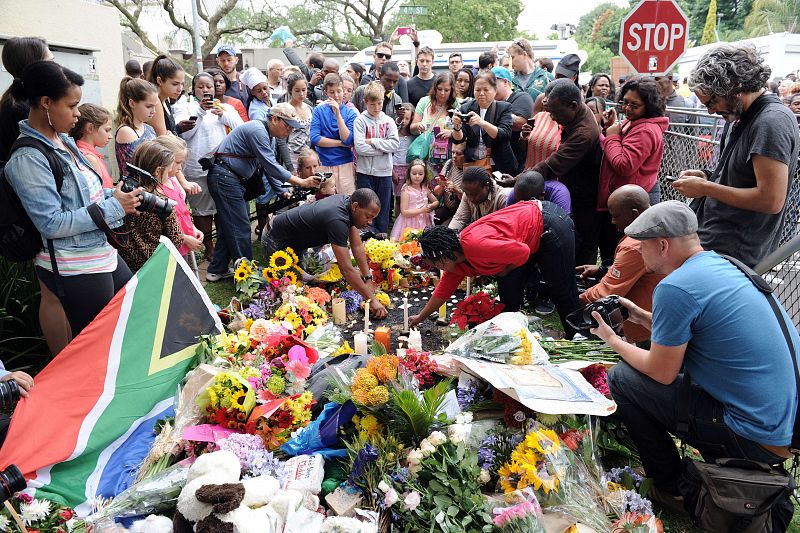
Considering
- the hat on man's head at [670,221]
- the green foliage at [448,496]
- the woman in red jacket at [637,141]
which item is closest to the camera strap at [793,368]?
the hat on man's head at [670,221]

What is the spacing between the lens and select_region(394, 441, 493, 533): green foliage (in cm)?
264

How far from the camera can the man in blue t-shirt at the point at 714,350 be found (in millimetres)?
2686

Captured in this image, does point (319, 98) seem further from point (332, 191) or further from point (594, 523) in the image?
point (594, 523)

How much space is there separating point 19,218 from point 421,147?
17.3ft

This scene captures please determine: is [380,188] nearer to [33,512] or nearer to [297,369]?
[297,369]

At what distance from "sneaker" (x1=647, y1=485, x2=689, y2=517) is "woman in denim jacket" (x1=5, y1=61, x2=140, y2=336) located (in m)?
3.42

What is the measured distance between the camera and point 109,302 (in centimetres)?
352

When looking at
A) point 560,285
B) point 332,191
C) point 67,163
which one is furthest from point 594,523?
point 332,191

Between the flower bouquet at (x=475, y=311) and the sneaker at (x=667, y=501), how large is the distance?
6.25 feet

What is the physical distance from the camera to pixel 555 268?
15.8 ft

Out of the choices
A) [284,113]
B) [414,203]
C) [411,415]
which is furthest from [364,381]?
[414,203]

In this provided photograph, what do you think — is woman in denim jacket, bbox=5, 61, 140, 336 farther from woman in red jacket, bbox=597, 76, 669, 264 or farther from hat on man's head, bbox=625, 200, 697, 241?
woman in red jacket, bbox=597, 76, 669, 264

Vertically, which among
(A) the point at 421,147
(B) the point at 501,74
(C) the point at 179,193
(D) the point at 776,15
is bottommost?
(C) the point at 179,193

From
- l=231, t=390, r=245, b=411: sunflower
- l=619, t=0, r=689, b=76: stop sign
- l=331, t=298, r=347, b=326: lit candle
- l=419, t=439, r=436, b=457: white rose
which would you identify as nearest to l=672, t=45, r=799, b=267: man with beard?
l=419, t=439, r=436, b=457: white rose
